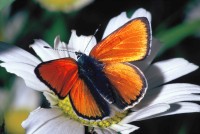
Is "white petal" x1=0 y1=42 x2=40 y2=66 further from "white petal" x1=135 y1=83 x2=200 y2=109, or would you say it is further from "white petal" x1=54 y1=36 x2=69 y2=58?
"white petal" x1=135 y1=83 x2=200 y2=109

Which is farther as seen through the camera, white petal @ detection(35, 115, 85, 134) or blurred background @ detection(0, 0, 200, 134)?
blurred background @ detection(0, 0, 200, 134)

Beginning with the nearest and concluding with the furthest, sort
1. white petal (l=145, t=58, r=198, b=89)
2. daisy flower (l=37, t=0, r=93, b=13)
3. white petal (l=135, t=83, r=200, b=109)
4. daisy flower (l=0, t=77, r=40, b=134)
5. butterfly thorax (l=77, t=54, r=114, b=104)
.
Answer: butterfly thorax (l=77, t=54, r=114, b=104), white petal (l=135, t=83, r=200, b=109), white petal (l=145, t=58, r=198, b=89), daisy flower (l=0, t=77, r=40, b=134), daisy flower (l=37, t=0, r=93, b=13)

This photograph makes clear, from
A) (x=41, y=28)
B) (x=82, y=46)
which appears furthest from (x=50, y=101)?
(x=41, y=28)

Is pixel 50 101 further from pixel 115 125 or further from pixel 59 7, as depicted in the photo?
pixel 59 7

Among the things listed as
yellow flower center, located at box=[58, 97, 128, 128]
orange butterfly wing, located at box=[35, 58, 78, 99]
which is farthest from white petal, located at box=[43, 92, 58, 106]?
orange butterfly wing, located at box=[35, 58, 78, 99]

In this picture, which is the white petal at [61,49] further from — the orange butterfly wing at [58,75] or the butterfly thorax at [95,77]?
the orange butterfly wing at [58,75]

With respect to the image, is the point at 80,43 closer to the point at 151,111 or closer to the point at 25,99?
the point at 151,111

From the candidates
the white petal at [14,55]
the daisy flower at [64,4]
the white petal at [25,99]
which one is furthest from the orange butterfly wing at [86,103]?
the daisy flower at [64,4]
